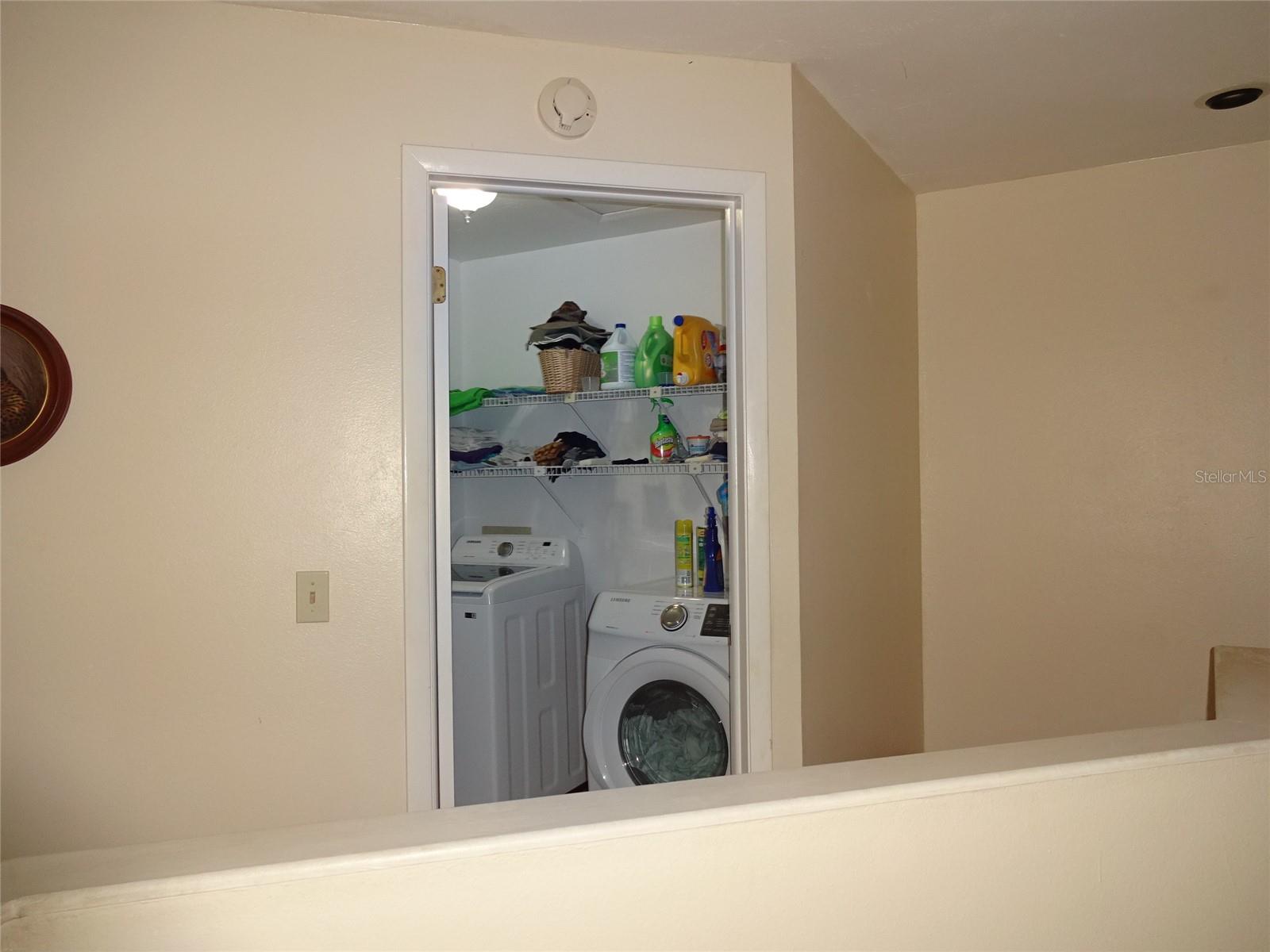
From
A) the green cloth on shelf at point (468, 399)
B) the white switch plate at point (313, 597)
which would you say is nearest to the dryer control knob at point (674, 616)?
the green cloth on shelf at point (468, 399)

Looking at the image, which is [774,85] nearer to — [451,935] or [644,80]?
[644,80]

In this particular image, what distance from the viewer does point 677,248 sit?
3.48 m

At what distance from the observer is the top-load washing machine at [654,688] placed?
2.84 metres

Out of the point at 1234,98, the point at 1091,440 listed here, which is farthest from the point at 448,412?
the point at 1234,98

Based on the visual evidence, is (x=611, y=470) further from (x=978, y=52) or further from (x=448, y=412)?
(x=978, y=52)

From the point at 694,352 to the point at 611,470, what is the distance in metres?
0.51

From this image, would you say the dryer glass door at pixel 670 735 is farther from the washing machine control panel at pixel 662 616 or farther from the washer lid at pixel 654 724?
the washing machine control panel at pixel 662 616

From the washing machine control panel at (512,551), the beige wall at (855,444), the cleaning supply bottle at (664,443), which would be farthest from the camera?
the washing machine control panel at (512,551)

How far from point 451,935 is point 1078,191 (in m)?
2.94

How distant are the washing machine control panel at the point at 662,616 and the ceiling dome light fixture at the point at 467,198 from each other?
137cm

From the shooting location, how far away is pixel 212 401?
1.86m

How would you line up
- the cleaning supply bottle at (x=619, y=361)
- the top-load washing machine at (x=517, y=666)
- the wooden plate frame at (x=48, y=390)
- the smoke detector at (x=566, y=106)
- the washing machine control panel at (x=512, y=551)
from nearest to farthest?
the wooden plate frame at (x=48, y=390) < the smoke detector at (x=566, y=106) < the top-load washing machine at (x=517, y=666) < the cleaning supply bottle at (x=619, y=361) < the washing machine control panel at (x=512, y=551)

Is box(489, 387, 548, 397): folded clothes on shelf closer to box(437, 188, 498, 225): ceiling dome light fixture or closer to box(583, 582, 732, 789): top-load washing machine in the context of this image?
box(437, 188, 498, 225): ceiling dome light fixture

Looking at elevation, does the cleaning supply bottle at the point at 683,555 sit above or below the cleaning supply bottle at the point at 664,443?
below
